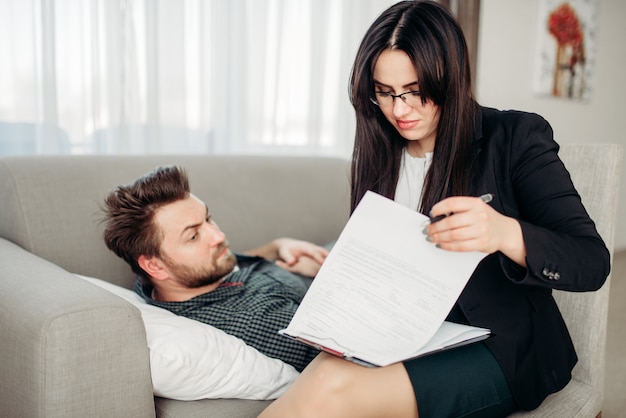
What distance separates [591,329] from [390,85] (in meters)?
0.73

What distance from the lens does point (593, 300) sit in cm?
129

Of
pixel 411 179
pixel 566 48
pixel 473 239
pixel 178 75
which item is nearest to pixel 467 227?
pixel 473 239

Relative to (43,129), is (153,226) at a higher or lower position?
lower

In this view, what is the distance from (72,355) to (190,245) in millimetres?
525

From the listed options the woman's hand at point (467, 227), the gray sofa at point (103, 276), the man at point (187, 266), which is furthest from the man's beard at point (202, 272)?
the woman's hand at point (467, 227)

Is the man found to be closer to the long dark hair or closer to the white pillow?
the white pillow

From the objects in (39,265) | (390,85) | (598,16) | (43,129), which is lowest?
(39,265)

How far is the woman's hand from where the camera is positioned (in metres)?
0.86

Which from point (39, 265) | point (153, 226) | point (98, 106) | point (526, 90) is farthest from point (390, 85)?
point (526, 90)

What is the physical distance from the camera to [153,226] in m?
1.44

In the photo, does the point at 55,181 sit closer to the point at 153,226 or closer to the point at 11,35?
the point at 153,226

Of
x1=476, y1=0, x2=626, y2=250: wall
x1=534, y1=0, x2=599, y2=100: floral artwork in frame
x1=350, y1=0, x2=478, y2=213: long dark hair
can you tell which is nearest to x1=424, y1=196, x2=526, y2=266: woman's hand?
x1=350, y1=0, x2=478, y2=213: long dark hair

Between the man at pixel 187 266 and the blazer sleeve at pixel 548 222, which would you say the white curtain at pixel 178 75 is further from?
the blazer sleeve at pixel 548 222

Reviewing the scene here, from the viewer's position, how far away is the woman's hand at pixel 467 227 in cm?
86
